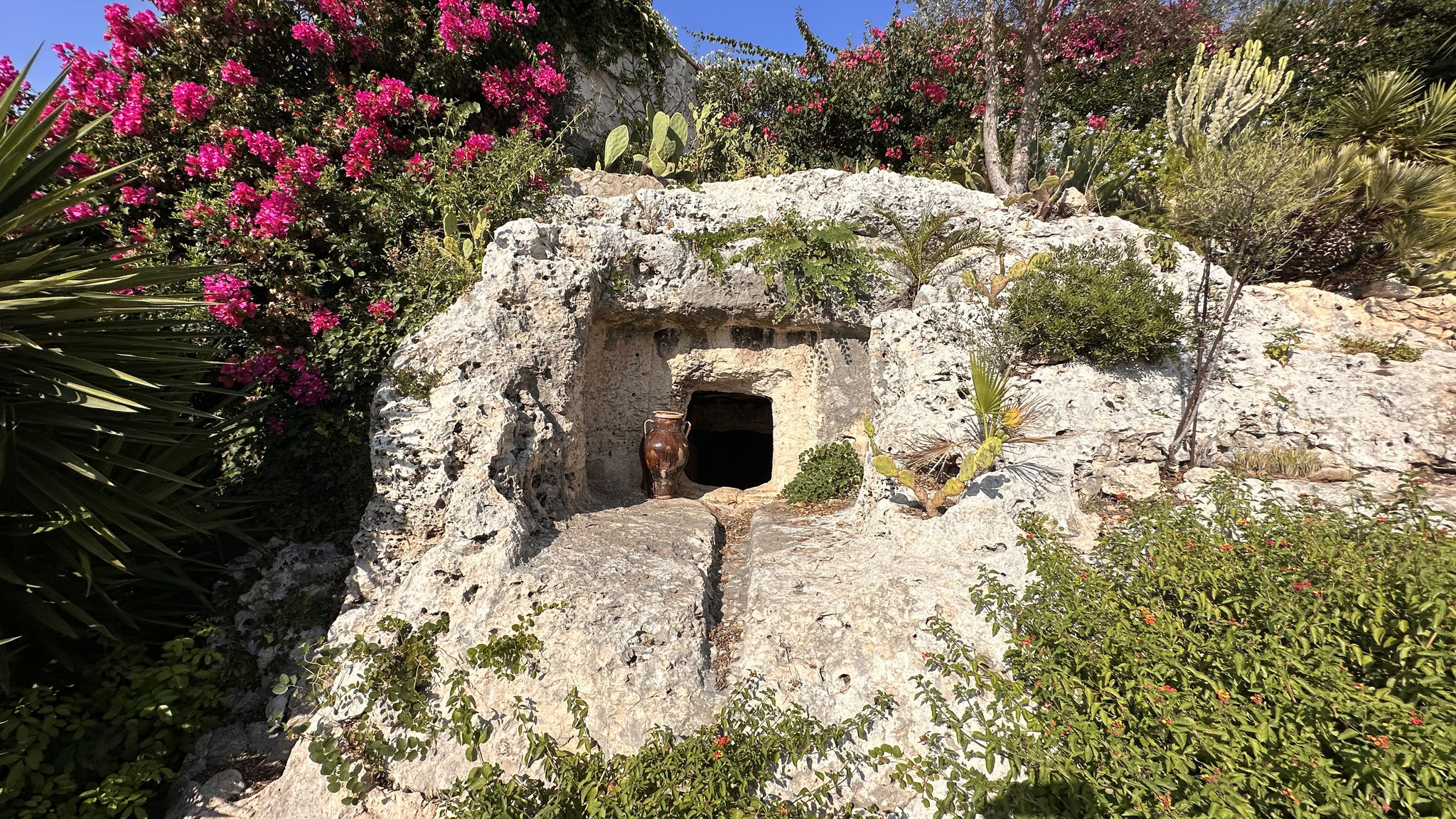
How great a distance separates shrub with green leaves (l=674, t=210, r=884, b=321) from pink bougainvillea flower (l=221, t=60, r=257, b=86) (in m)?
4.75

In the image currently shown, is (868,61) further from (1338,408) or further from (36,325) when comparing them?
(36,325)

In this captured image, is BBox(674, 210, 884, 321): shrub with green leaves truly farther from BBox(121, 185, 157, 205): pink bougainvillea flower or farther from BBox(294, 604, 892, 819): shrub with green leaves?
BBox(121, 185, 157, 205): pink bougainvillea flower

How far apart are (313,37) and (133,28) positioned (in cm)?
158

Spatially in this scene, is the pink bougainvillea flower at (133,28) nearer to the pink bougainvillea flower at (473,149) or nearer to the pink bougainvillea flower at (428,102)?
the pink bougainvillea flower at (428,102)

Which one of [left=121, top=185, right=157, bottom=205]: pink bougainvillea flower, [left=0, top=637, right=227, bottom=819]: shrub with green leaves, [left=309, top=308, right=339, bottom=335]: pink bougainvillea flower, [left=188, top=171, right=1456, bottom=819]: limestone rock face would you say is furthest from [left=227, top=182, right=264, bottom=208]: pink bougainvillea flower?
[left=0, top=637, right=227, bottom=819]: shrub with green leaves

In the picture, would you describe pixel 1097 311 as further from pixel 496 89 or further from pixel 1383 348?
pixel 496 89

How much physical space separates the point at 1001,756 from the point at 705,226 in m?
5.70

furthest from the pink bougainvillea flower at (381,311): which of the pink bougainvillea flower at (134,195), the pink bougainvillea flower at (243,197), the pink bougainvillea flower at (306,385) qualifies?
the pink bougainvillea flower at (134,195)

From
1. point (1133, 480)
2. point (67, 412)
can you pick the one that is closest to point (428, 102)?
point (67, 412)

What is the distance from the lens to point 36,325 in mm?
2912

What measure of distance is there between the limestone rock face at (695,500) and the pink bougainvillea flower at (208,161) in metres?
2.77

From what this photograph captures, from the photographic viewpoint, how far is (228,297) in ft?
14.9

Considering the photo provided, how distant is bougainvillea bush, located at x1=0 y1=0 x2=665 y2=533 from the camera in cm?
492

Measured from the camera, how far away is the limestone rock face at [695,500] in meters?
3.40
